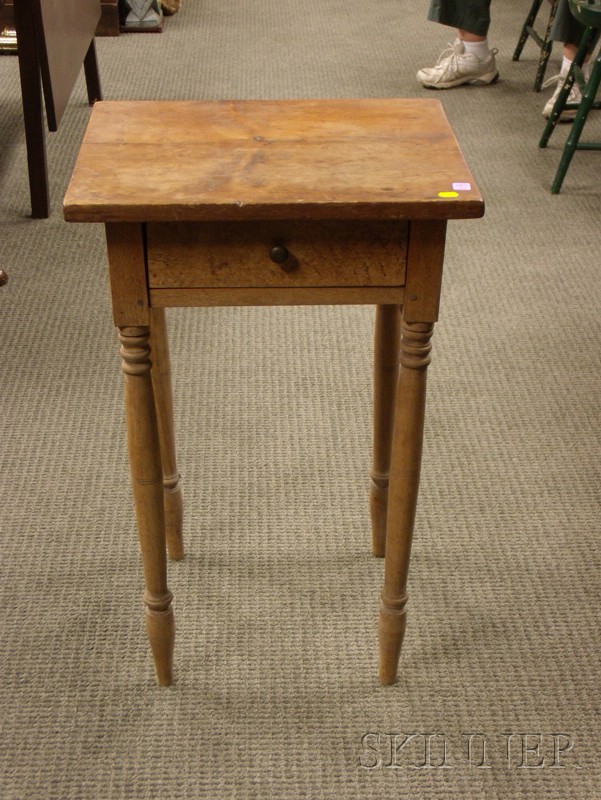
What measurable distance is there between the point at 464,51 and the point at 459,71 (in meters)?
0.09

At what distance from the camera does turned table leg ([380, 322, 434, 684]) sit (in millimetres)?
1246

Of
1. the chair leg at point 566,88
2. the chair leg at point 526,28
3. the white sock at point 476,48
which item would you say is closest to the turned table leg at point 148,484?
the chair leg at point 566,88

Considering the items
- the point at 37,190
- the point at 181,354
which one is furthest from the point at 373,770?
the point at 37,190

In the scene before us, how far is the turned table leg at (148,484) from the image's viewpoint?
124cm

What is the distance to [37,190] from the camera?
298cm

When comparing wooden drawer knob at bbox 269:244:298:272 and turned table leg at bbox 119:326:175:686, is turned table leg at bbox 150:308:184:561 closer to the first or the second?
turned table leg at bbox 119:326:175:686

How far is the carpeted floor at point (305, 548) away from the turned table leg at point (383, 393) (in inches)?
6.8

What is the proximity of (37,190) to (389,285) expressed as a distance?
6.76 feet

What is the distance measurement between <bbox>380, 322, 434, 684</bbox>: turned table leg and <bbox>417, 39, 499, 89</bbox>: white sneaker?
297 cm

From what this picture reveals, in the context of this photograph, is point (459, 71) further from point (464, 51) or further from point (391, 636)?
point (391, 636)

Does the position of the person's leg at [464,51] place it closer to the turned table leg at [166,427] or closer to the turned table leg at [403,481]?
the turned table leg at [166,427]

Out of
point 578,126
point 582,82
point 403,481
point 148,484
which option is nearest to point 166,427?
point 148,484

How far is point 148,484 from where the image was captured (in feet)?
4.41

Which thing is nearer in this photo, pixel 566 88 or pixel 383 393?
pixel 383 393
